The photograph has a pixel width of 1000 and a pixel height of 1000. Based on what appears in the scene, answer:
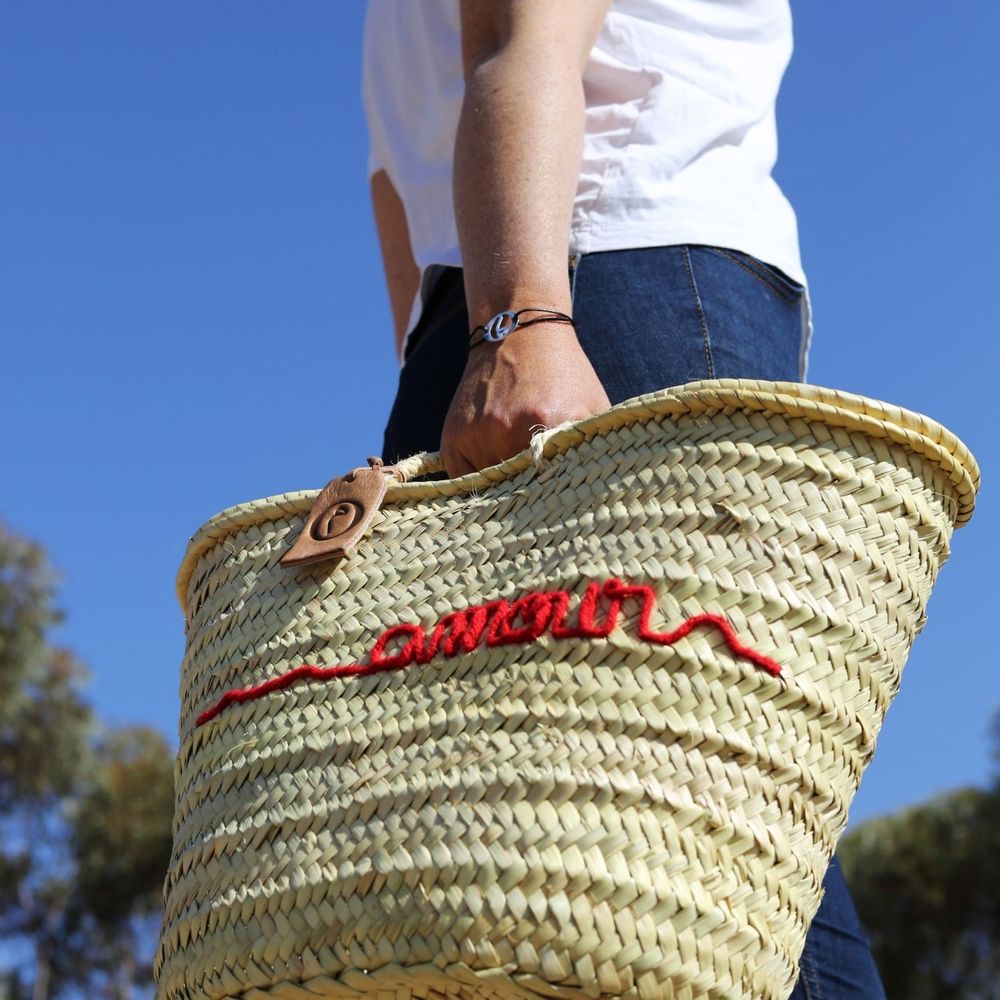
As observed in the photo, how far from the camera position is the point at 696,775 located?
37.6 inches

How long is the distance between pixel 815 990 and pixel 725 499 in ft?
1.68

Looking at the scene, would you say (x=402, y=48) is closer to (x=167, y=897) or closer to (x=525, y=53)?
(x=525, y=53)

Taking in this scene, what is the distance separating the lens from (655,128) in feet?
4.65

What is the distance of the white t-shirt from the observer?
1.38 metres

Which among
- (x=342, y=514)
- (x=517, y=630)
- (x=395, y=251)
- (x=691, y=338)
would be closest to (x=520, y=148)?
(x=691, y=338)

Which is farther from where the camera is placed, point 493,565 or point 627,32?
point 627,32

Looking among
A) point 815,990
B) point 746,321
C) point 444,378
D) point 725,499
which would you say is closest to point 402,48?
point 444,378

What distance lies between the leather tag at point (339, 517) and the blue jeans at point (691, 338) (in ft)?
0.76

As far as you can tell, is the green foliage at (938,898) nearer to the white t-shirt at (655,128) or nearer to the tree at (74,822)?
the tree at (74,822)

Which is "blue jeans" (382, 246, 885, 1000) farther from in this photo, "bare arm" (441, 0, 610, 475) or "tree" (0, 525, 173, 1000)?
"tree" (0, 525, 173, 1000)

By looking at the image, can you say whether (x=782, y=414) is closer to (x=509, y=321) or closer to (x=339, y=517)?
(x=509, y=321)

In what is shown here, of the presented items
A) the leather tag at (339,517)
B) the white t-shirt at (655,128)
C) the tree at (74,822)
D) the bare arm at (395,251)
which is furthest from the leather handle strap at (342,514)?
the tree at (74,822)

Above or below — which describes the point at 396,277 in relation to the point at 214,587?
above

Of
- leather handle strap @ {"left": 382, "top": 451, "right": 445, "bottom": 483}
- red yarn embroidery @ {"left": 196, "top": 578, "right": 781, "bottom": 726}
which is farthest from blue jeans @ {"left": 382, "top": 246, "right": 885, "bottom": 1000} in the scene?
red yarn embroidery @ {"left": 196, "top": 578, "right": 781, "bottom": 726}
